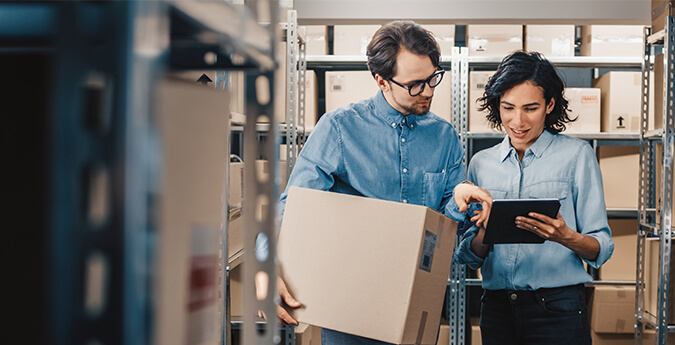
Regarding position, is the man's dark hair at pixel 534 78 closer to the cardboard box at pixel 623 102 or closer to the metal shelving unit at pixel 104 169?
the cardboard box at pixel 623 102

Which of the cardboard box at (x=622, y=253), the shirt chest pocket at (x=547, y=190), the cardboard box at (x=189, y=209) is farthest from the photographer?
the cardboard box at (x=622, y=253)

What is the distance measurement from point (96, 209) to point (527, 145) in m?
1.74

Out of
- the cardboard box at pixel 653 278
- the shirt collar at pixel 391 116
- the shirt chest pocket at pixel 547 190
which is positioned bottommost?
the cardboard box at pixel 653 278

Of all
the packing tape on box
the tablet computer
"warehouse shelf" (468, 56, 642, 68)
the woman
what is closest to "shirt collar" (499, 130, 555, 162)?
the woman

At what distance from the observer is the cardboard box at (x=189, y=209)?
39 centimetres

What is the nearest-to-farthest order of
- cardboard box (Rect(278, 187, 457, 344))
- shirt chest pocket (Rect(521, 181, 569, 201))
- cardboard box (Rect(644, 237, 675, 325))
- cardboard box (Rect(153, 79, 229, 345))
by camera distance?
cardboard box (Rect(153, 79, 229, 345)) < cardboard box (Rect(278, 187, 457, 344)) < shirt chest pocket (Rect(521, 181, 569, 201)) < cardboard box (Rect(644, 237, 675, 325))

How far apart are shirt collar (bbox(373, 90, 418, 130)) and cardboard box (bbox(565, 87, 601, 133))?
6.28ft

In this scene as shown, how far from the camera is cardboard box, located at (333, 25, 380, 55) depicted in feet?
10.2

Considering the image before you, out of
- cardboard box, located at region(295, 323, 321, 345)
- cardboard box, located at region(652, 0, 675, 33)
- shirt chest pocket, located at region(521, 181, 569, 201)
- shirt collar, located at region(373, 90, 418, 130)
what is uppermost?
cardboard box, located at region(652, 0, 675, 33)

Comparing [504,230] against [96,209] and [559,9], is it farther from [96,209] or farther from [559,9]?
[559,9]

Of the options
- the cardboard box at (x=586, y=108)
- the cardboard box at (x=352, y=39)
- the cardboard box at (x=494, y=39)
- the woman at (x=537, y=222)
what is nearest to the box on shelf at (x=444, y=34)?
the cardboard box at (x=494, y=39)

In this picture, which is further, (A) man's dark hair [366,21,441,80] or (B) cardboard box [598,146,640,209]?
(B) cardboard box [598,146,640,209]

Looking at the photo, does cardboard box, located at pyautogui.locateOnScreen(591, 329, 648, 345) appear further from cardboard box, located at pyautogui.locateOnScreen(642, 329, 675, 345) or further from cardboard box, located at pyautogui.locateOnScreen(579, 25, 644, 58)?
cardboard box, located at pyautogui.locateOnScreen(579, 25, 644, 58)

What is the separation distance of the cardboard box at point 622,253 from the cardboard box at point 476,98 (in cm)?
93
